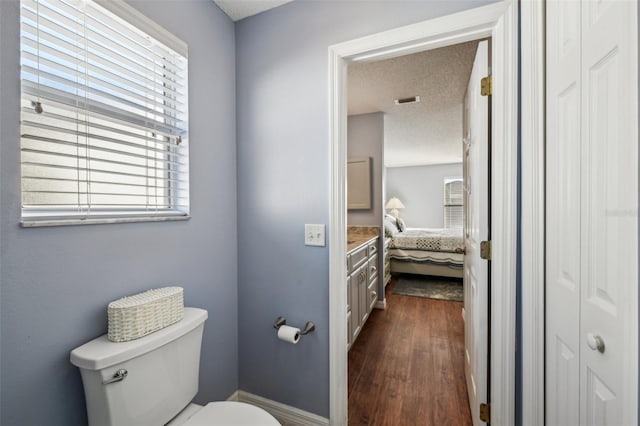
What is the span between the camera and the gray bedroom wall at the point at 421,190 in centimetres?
754

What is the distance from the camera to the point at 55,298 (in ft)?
3.05

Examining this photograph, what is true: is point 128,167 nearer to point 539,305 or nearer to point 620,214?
point 620,214

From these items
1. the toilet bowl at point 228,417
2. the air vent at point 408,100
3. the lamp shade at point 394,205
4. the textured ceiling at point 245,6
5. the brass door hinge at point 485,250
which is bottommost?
the toilet bowl at point 228,417

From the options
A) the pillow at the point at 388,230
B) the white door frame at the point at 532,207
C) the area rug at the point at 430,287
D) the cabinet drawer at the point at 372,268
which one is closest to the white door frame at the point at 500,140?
the white door frame at the point at 532,207

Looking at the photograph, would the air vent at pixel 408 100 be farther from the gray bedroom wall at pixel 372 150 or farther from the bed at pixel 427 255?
the bed at pixel 427 255

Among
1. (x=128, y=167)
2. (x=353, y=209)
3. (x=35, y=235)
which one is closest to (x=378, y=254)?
(x=353, y=209)

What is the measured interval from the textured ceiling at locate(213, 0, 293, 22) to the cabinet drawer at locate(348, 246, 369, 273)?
1.69m

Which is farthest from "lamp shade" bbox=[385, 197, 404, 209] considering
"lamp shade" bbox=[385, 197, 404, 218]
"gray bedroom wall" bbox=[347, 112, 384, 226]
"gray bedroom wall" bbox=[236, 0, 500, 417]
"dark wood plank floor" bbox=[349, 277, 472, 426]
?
"gray bedroom wall" bbox=[236, 0, 500, 417]

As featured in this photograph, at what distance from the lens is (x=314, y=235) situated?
4.87 feet

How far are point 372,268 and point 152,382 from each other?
7.81 feet

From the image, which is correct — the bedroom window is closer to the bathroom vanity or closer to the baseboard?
the bathroom vanity

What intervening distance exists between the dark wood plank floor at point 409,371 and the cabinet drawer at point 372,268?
50 cm

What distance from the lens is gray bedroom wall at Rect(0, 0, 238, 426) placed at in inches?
32.9

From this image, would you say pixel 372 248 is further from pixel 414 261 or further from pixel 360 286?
pixel 414 261
